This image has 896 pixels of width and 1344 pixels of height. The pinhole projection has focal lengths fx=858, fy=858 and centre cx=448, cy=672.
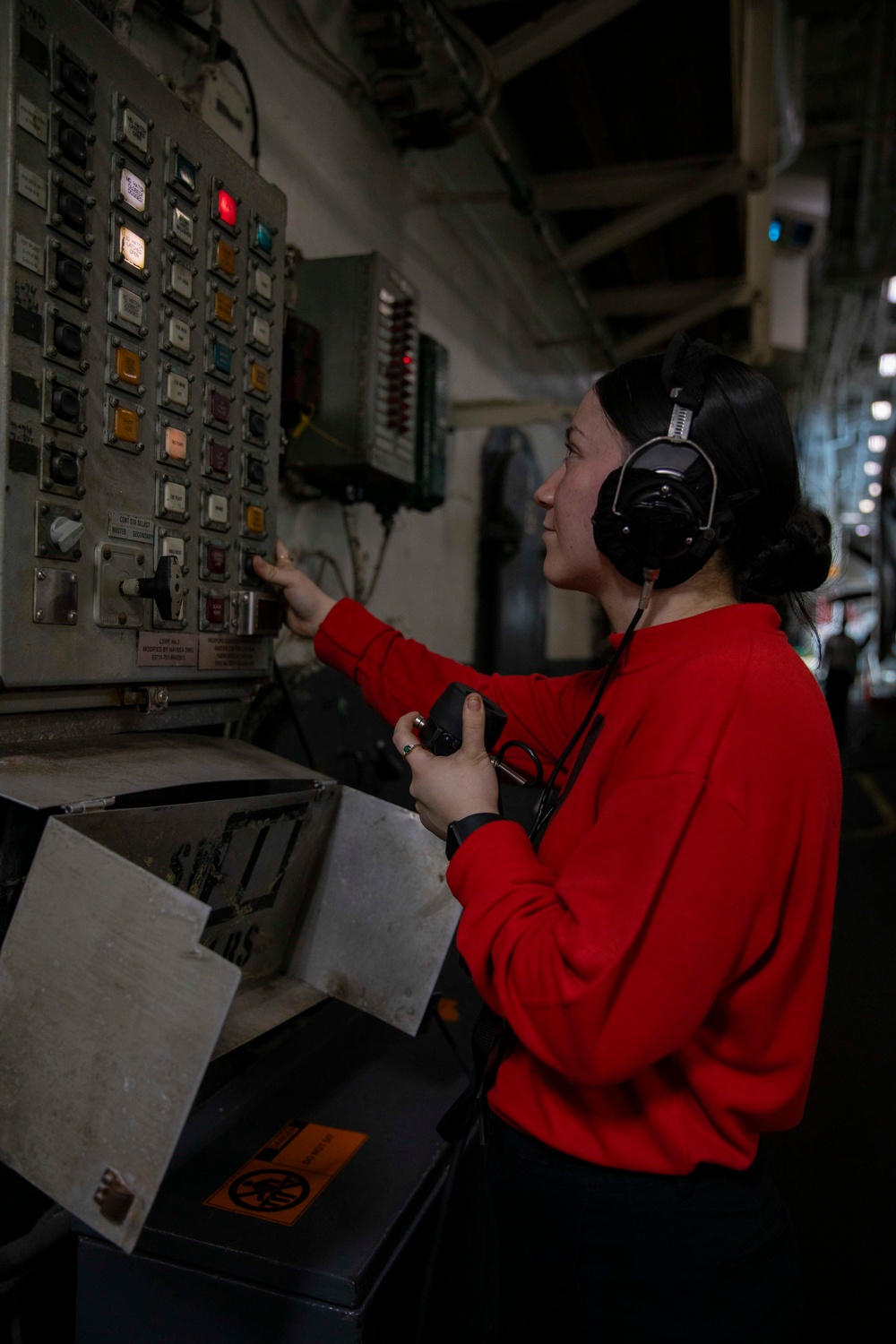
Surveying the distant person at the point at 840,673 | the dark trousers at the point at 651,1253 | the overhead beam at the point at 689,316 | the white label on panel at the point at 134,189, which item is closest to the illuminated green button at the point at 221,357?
the white label on panel at the point at 134,189

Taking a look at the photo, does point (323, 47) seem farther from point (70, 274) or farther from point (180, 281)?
point (70, 274)

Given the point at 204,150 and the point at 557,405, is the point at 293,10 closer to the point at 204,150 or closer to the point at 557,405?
the point at 204,150

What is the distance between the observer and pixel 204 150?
1211 millimetres

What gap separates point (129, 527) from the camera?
111cm

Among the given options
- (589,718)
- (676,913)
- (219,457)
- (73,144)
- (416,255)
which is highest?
(416,255)

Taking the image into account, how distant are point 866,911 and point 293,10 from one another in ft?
12.7

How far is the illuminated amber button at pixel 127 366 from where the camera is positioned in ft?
3.50

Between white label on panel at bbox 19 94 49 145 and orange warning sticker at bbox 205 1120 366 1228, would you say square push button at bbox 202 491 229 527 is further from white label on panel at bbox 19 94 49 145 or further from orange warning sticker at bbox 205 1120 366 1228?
orange warning sticker at bbox 205 1120 366 1228

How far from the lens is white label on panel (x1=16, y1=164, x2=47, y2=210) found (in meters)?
0.91

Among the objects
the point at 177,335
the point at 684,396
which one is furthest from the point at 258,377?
the point at 684,396

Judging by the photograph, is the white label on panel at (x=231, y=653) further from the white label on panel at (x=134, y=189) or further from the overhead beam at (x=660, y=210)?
the overhead beam at (x=660, y=210)

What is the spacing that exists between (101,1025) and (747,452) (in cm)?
87

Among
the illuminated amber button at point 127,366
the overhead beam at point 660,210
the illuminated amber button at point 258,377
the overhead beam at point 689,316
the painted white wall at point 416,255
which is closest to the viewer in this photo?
the illuminated amber button at point 127,366

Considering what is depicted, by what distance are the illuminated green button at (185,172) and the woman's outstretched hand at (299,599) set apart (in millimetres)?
538
